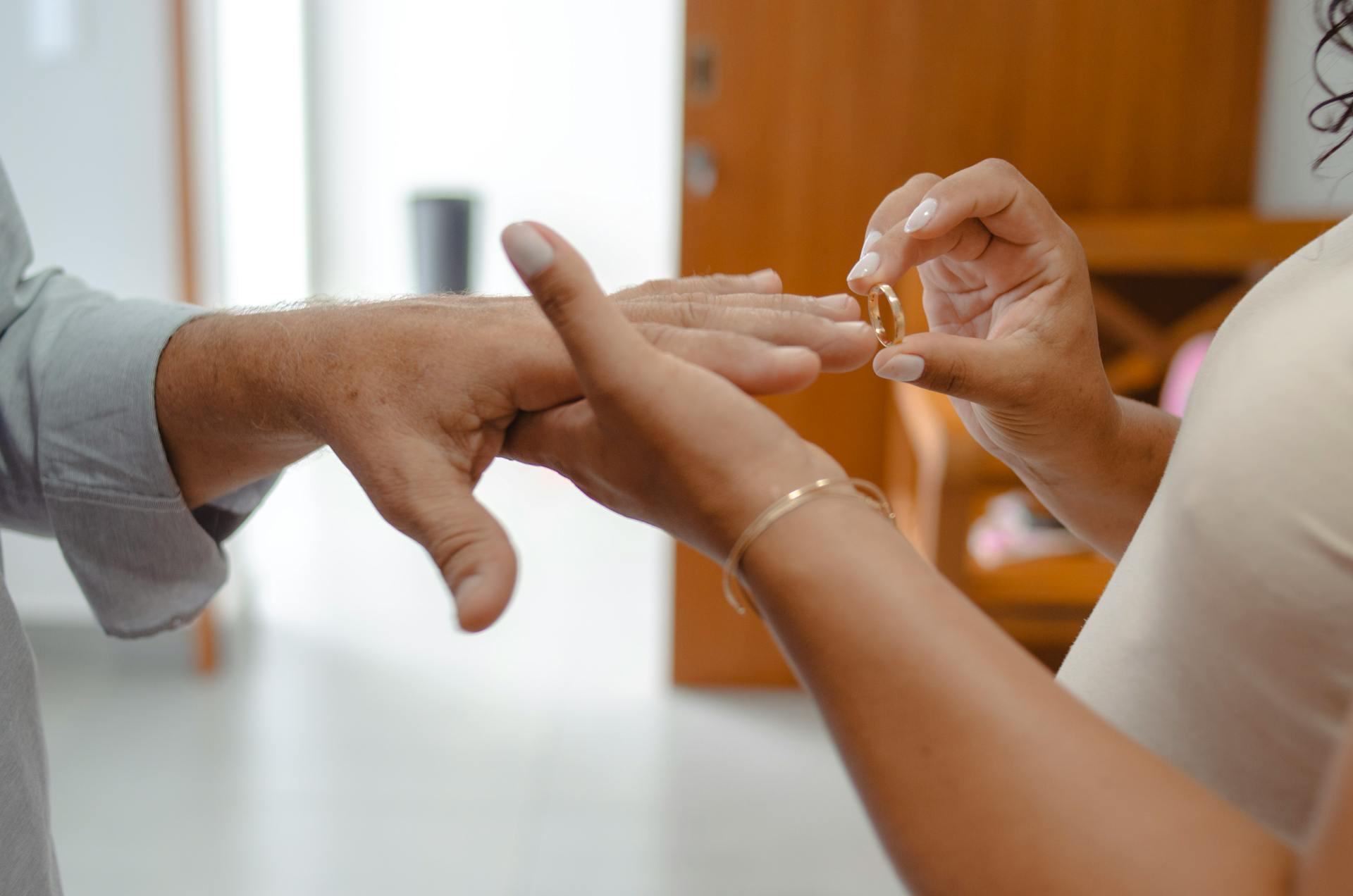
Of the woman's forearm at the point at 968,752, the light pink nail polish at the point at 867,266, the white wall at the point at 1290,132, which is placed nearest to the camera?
the woman's forearm at the point at 968,752

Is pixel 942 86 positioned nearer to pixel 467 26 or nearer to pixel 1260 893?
pixel 1260 893

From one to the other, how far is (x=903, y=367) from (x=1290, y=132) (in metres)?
1.68

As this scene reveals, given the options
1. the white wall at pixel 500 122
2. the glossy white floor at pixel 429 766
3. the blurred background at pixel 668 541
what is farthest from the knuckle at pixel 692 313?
the white wall at pixel 500 122

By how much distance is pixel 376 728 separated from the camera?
2.04m

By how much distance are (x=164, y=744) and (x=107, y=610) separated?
1381mm

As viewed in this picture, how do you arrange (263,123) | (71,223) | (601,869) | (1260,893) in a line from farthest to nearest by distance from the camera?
1. (263,123)
2. (71,223)
3. (601,869)
4. (1260,893)

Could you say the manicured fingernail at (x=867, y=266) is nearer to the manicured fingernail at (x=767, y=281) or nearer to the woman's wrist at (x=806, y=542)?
the manicured fingernail at (x=767, y=281)

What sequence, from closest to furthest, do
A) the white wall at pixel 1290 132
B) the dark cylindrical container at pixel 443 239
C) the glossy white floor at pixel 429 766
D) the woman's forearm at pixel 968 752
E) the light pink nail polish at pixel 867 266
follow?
the woman's forearm at pixel 968 752, the light pink nail polish at pixel 867 266, the glossy white floor at pixel 429 766, the white wall at pixel 1290 132, the dark cylindrical container at pixel 443 239

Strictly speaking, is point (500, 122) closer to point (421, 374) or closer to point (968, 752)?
point (421, 374)

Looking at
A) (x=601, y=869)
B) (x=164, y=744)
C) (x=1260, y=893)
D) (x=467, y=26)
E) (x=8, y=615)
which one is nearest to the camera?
(x=1260, y=893)

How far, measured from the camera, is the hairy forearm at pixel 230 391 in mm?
679

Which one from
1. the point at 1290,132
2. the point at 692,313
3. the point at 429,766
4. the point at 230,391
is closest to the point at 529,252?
the point at 692,313

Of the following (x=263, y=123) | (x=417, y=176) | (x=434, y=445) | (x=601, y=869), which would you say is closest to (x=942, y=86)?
(x=601, y=869)

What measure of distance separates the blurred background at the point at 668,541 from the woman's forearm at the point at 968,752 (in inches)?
44.3
